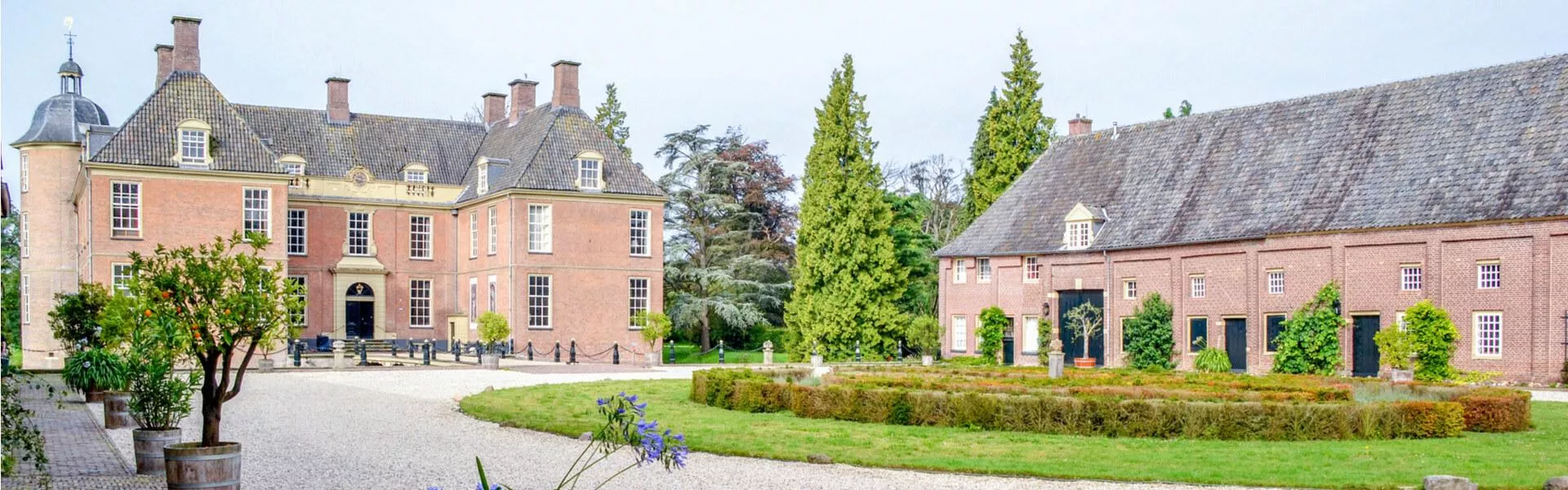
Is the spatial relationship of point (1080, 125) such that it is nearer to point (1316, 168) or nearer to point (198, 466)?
point (1316, 168)

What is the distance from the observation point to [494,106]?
168 ft

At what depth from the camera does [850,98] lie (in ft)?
146

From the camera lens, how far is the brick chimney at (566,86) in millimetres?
44594

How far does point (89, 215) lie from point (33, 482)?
92.3ft

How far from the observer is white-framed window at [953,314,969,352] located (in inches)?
1645

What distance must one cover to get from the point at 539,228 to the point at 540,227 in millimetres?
35

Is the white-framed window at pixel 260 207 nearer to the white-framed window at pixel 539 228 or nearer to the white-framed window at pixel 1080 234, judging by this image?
the white-framed window at pixel 539 228

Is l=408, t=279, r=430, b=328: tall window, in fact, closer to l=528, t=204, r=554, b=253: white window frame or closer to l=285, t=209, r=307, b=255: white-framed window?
l=285, t=209, r=307, b=255: white-framed window

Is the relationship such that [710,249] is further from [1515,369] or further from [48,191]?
[1515,369]

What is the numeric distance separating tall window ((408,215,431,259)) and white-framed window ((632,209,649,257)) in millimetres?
7545

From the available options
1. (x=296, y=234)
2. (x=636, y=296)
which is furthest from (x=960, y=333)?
(x=296, y=234)

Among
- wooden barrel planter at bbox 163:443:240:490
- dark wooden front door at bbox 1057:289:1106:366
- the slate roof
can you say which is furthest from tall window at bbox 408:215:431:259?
wooden barrel planter at bbox 163:443:240:490

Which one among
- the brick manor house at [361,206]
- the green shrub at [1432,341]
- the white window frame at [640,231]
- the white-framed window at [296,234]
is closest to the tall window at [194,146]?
the brick manor house at [361,206]

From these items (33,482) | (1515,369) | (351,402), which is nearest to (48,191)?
(351,402)
